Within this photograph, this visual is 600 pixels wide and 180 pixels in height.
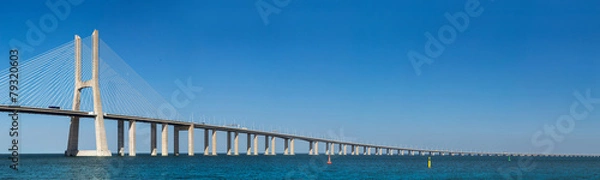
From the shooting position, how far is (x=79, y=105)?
308 ft

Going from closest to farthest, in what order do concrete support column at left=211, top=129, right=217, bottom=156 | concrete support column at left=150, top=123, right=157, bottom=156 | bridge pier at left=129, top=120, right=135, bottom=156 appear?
bridge pier at left=129, top=120, right=135, bottom=156
concrete support column at left=150, top=123, right=157, bottom=156
concrete support column at left=211, top=129, right=217, bottom=156

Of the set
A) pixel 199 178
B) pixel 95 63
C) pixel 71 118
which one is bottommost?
pixel 199 178

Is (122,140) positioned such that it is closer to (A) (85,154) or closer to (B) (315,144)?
(A) (85,154)

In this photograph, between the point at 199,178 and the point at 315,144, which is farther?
the point at 315,144

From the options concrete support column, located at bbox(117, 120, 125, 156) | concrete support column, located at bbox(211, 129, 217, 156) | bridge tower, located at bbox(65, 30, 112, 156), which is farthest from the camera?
concrete support column, located at bbox(211, 129, 217, 156)

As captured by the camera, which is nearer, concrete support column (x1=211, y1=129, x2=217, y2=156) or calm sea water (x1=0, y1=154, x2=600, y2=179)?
calm sea water (x1=0, y1=154, x2=600, y2=179)

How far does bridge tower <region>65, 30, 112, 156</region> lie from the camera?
90.6 meters

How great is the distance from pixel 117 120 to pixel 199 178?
52182 mm

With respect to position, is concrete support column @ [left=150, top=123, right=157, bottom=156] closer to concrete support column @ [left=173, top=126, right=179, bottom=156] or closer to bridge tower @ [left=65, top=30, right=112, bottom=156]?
concrete support column @ [left=173, top=126, right=179, bottom=156]

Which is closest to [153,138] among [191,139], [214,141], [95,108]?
[191,139]

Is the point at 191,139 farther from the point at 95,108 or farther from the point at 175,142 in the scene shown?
the point at 95,108

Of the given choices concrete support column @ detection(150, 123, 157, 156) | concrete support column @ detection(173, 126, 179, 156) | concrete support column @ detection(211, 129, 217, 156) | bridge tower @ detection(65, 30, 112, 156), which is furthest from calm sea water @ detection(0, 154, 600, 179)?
concrete support column @ detection(211, 129, 217, 156)

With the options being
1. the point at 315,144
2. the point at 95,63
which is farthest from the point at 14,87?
the point at 315,144

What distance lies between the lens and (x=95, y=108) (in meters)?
89.9
